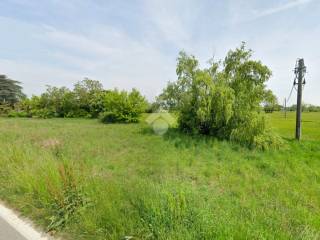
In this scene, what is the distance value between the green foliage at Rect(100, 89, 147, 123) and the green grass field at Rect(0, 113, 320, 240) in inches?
560

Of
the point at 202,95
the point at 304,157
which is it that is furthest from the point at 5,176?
the point at 304,157

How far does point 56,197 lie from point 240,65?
954 cm

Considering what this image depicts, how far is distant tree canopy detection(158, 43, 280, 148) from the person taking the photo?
30.0 ft

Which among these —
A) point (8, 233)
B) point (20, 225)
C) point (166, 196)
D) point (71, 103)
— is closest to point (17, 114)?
point (71, 103)

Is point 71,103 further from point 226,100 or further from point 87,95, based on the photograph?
point 226,100

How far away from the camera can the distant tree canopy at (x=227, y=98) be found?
913 centimetres

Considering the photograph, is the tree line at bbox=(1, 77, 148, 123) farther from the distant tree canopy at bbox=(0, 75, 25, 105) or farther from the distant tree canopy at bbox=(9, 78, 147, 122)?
the distant tree canopy at bbox=(0, 75, 25, 105)

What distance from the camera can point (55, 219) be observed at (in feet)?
8.86

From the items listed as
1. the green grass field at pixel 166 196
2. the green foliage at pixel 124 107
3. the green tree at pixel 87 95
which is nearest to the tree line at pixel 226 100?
the green grass field at pixel 166 196

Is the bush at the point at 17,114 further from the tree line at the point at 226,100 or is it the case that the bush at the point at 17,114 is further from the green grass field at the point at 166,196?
the green grass field at the point at 166,196

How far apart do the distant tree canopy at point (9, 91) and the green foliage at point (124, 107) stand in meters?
32.2

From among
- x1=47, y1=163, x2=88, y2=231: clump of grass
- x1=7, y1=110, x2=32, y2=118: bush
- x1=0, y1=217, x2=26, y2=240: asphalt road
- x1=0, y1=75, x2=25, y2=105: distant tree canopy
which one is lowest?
x1=0, y1=217, x2=26, y2=240: asphalt road

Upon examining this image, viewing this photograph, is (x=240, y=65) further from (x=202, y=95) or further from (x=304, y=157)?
(x=304, y=157)

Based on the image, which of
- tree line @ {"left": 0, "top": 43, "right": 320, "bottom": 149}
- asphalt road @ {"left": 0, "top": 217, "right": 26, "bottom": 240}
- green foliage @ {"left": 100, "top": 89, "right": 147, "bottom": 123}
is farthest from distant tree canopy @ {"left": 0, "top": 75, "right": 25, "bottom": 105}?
asphalt road @ {"left": 0, "top": 217, "right": 26, "bottom": 240}
